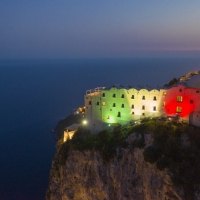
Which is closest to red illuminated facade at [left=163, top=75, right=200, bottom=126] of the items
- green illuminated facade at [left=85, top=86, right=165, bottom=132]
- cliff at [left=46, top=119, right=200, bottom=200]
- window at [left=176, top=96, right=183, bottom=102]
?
window at [left=176, top=96, right=183, bottom=102]

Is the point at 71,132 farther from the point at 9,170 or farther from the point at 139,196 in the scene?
the point at 9,170

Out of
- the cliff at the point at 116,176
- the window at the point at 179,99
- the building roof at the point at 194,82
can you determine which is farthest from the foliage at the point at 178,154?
the building roof at the point at 194,82

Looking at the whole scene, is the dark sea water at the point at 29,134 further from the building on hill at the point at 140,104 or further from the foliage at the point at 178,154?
the foliage at the point at 178,154

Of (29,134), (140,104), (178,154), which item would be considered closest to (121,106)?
(140,104)

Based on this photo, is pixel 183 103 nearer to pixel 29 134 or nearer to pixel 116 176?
pixel 116 176

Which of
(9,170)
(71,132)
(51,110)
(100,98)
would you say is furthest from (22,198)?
(51,110)

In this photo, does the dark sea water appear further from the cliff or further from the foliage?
the foliage

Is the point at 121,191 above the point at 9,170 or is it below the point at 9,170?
above

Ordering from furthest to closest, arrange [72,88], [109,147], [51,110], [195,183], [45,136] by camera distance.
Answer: [72,88] < [51,110] < [45,136] < [109,147] < [195,183]

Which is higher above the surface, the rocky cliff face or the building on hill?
the building on hill
